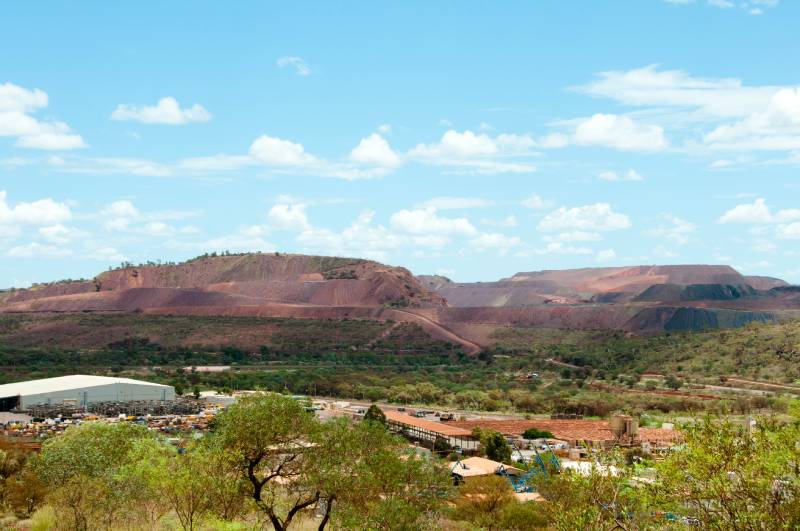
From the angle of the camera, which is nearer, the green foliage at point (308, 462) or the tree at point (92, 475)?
the green foliage at point (308, 462)

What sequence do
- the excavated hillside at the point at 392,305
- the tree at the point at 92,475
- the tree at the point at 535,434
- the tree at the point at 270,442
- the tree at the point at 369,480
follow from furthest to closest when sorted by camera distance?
1. the excavated hillside at the point at 392,305
2. the tree at the point at 535,434
3. the tree at the point at 92,475
4. the tree at the point at 270,442
5. the tree at the point at 369,480

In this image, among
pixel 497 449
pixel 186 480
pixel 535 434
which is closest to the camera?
pixel 186 480

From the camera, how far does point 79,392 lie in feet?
252

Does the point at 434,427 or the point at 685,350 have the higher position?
the point at 685,350

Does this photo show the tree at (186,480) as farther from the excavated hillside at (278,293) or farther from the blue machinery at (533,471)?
the excavated hillside at (278,293)

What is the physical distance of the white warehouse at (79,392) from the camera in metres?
75.4

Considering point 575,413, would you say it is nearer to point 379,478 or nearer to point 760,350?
point 760,350

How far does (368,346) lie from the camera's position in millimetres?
142000

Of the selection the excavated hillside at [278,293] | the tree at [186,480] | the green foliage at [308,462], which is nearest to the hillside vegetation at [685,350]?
the excavated hillside at [278,293]

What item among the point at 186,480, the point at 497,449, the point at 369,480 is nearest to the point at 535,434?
the point at 497,449

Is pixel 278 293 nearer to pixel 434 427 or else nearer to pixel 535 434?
Answer: pixel 434 427

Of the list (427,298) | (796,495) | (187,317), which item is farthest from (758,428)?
(427,298)

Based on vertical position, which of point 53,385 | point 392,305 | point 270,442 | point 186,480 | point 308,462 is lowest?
point 53,385

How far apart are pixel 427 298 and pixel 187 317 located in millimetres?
50406
